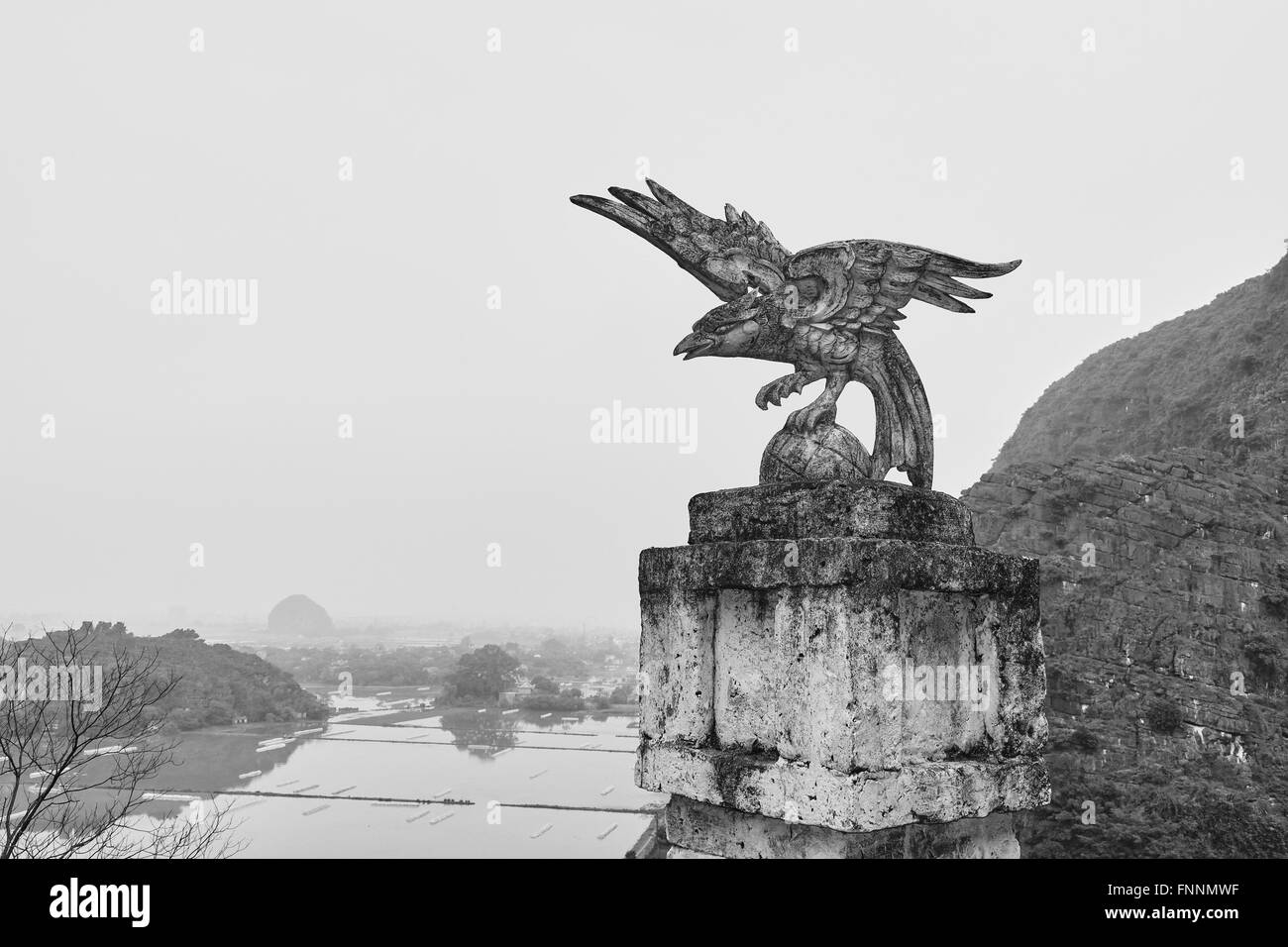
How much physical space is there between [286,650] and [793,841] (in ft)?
312

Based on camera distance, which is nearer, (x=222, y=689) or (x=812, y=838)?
(x=812, y=838)

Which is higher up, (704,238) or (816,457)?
(704,238)

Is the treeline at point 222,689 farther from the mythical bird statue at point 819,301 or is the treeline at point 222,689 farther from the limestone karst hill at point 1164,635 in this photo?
the mythical bird statue at point 819,301

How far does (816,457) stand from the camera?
363 centimetres

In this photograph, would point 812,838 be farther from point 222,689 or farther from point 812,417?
point 222,689

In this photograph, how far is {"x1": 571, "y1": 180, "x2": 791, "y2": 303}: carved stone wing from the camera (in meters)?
3.85

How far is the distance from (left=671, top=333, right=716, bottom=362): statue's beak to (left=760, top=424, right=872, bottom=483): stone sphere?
54 centimetres

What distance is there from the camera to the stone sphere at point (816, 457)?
3.62m

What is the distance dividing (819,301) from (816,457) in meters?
0.75
